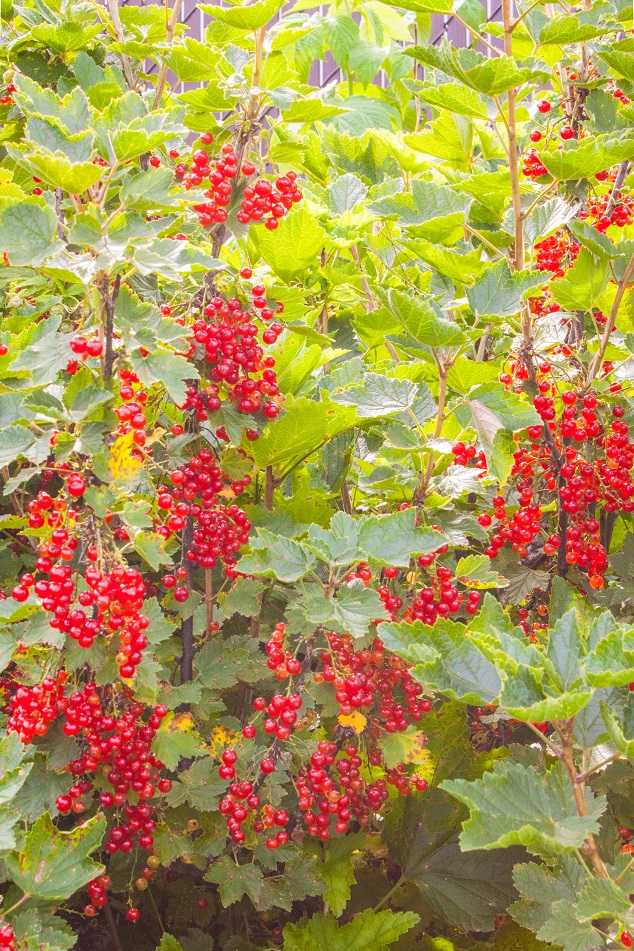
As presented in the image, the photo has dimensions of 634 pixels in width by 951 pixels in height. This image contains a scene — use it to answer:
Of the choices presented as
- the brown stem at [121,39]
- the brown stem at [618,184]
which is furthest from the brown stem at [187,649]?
the brown stem at [121,39]

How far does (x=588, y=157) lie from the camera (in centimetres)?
133

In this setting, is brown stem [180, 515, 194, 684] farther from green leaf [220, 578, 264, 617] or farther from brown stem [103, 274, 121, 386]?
brown stem [103, 274, 121, 386]

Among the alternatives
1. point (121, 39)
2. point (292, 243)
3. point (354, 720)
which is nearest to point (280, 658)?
point (354, 720)

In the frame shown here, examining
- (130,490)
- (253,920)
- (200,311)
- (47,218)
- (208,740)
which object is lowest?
(253,920)

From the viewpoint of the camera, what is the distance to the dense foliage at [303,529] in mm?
1081

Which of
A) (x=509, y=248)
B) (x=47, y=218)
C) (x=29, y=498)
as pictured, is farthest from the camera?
(x=29, y=498)

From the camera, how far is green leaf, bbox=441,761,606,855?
2.99 feet

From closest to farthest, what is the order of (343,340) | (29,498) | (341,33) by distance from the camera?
(29,498) < (343,340) < (341,33)

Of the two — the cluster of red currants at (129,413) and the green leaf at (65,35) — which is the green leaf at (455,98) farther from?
the green leaf at (65,35)

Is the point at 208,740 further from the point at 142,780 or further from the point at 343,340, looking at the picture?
the point at 343,340

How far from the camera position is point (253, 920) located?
1.57 metres

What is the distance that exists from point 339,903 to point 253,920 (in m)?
0.26

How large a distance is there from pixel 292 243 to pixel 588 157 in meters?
0.52

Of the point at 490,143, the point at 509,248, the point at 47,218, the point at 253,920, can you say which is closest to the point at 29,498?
the point at 47,218
